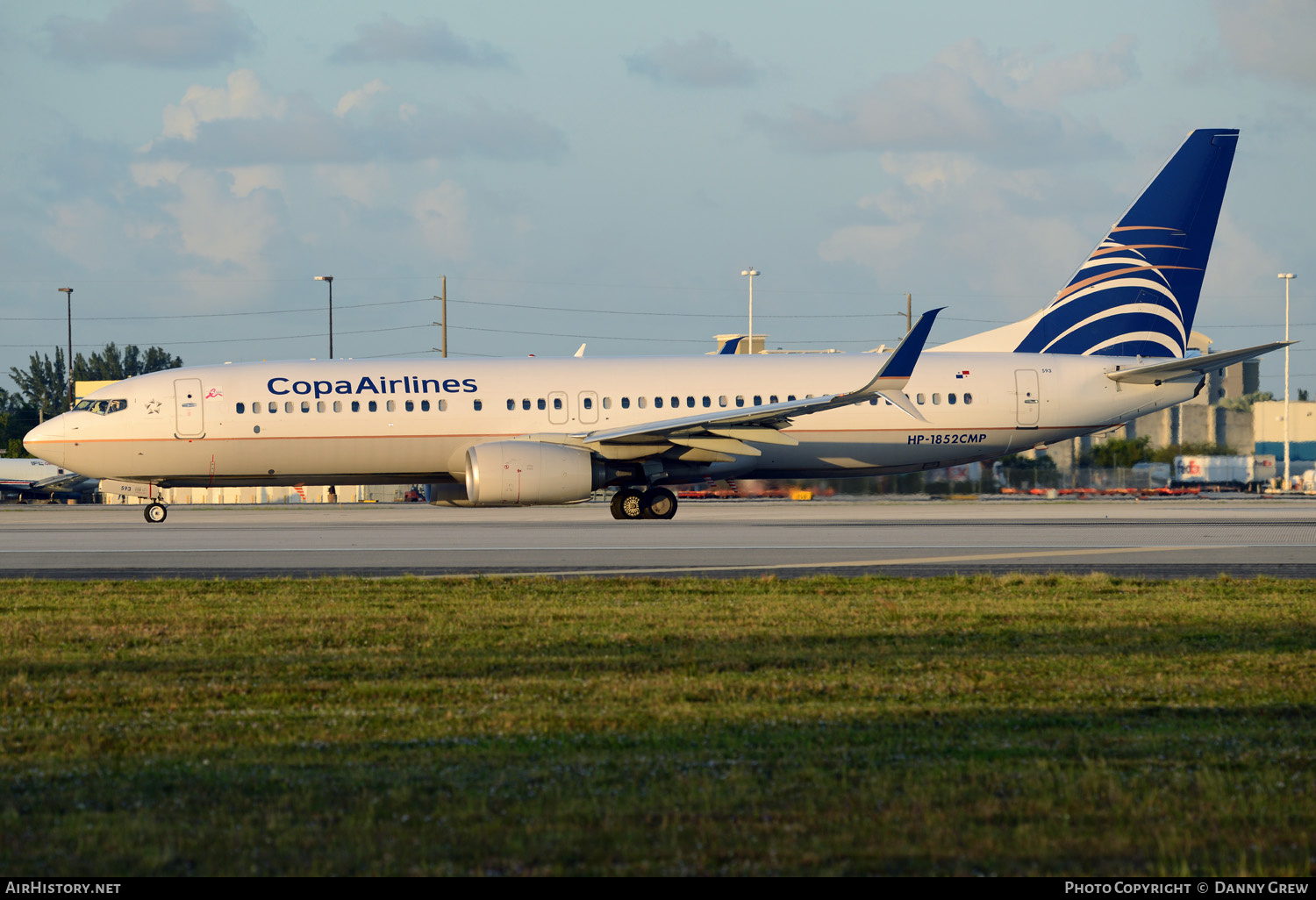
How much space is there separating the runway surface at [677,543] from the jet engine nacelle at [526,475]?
716 millimetres

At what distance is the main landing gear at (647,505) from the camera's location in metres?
27.5

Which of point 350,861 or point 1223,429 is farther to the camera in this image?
point 1223,429

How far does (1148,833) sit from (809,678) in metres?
3.42

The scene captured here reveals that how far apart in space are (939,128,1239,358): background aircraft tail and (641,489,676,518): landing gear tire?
11.1 meters

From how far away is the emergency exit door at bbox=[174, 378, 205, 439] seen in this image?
27.5 m

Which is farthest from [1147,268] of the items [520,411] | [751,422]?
[520,411]

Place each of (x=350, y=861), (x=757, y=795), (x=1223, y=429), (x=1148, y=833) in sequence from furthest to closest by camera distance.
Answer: (x=1223, y=429) < (x=757, y=795) < (x=1148, y=833) < (x=350, y=861)

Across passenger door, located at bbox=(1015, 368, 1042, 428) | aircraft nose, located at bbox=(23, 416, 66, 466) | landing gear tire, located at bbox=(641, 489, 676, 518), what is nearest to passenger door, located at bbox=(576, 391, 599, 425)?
landing gear tire, located at bbox=(641, 489, 676, 518)

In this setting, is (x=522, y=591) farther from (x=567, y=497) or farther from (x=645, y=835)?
(x=567, y=497)

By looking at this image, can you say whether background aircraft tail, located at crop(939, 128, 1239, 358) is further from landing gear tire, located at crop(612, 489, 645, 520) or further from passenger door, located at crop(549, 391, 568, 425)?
passenger door, located at crop(549, 391, 568, 425)

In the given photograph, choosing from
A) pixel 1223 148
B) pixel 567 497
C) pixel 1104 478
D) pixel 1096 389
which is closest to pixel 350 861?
pixel 567 497

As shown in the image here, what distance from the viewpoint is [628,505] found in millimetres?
27688

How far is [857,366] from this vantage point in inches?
1161

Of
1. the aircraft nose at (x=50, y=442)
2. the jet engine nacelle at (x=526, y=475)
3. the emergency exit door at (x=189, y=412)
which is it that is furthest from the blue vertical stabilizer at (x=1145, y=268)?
the aircraft nose at (x=50, y=442)
